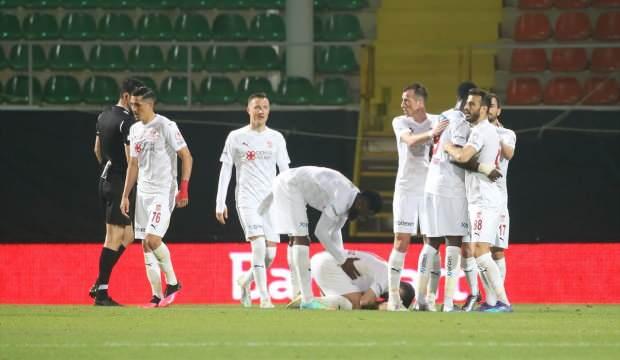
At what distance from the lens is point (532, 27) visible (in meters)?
20.2

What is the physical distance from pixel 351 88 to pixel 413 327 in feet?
36.1

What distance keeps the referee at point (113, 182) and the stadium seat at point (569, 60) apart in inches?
350

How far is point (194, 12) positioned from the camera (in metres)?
20.8

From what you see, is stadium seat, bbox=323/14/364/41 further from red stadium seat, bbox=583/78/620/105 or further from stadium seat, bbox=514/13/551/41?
red stadium seat, bbox=583/78/620/105

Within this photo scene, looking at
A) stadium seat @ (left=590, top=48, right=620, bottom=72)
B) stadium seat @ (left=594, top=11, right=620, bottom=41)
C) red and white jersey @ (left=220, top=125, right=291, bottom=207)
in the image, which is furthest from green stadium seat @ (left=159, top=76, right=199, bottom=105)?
red and white jersey @ (left=220, top=125, right=291, bottom=207)

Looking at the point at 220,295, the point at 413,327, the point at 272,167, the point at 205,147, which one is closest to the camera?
the point at 413,327

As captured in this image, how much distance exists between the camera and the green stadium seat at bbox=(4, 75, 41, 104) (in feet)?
60.0

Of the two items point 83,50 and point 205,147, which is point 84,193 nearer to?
point 205,147

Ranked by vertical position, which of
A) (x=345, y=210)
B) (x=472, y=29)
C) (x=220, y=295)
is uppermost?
(x=472, y=29)

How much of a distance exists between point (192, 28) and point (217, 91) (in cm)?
152

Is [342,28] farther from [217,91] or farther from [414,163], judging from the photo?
[414,163]

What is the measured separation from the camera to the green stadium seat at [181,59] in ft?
63.8

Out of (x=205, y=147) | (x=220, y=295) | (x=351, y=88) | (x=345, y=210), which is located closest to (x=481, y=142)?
(x=345, y=210)

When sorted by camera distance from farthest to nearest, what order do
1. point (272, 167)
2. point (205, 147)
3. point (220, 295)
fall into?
point (205, 147) → point (220, 295) → point (272, 167)
